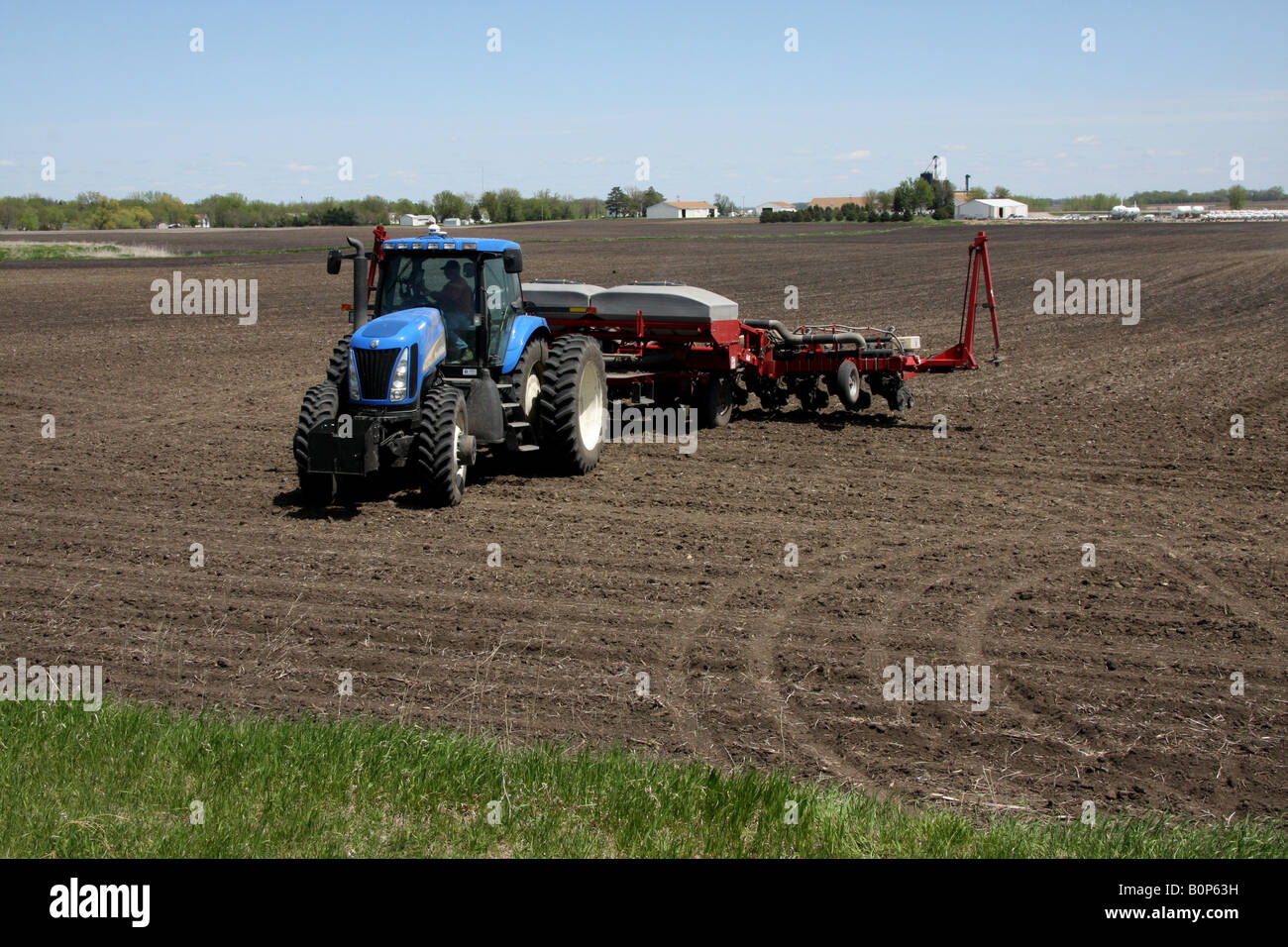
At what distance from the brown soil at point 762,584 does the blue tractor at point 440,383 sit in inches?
18.1

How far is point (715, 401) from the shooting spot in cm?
1388

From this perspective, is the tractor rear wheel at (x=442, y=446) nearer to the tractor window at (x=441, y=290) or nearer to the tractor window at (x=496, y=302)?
the tractor window at (x=441, y=290)

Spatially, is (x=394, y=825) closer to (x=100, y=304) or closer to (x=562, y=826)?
(x=562, y=826)

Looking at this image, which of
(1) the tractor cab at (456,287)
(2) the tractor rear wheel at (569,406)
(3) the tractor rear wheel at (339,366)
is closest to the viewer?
(3) the tractor rear wheel at (339,366)

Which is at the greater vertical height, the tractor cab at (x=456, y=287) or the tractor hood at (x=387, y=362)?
the tractor cab at (x=456, y=287)

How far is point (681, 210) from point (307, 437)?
13432 cm

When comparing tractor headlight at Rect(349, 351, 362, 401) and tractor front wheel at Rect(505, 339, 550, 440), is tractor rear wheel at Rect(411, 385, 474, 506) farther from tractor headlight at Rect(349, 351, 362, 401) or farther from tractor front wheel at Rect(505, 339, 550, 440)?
tractor front wheel at Rect(505, 339, 550, 440)

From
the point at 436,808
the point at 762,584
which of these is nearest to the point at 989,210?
the point at 762,584

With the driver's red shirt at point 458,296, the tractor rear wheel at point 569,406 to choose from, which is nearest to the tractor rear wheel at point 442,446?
the driver's red shirt at point 458,296

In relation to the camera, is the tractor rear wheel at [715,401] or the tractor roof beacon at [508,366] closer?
the tractor roof beacon at [508,366]

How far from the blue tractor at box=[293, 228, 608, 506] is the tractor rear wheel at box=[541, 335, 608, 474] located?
0.04 feet

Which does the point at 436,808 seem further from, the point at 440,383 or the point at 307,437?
the point at 440,383

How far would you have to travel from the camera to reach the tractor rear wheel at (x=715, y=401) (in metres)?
13.8

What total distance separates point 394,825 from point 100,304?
2888cm
